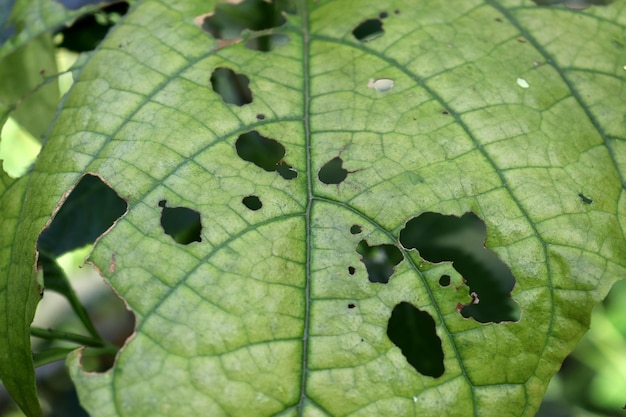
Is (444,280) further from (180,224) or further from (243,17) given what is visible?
(243,17)

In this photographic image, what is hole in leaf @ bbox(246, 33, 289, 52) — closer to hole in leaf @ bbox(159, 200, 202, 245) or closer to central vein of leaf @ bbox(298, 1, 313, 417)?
central vein of leaf @ bbox(298, 1, 313, 417)

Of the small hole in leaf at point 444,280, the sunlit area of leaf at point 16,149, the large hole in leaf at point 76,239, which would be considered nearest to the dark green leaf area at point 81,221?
the large hole in leaf at point 76,239

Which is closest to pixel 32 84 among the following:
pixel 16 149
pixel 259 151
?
pixel 16 149

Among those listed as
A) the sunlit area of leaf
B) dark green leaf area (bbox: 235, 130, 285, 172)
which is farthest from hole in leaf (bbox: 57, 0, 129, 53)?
dark green leaf area (bbox: 235, 130, 285, 172)

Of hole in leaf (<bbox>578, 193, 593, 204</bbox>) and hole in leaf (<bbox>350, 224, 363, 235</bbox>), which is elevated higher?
hole in leaf (<bbox>350, 224, 363, 235</bbox>)

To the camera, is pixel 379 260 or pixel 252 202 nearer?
pixel 252 202

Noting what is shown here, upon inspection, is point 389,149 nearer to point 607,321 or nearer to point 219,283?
point 219,283
